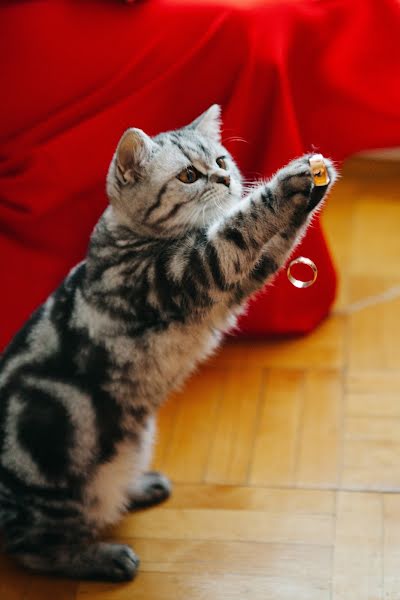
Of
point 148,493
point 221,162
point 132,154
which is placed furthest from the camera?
point 148,493

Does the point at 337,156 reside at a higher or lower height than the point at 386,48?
lower

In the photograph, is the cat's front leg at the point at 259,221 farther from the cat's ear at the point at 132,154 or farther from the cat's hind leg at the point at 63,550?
the cat's hind leg at the point at 63,550

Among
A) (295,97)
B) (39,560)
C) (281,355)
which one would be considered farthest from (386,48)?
(39,560)

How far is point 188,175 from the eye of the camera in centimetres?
130

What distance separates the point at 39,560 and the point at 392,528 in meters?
0.59

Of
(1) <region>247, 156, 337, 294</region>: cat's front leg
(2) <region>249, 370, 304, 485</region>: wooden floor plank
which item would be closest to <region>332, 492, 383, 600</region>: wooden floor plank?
(2) <region>249, 370, 304, 485</region>: wooden floor plank

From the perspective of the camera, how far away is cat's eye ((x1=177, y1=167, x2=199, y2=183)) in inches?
51.3

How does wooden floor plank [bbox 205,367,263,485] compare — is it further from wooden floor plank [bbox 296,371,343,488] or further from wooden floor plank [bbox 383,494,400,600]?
wooden floor plank [bbox 383,494,400,600]

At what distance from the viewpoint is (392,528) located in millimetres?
1382

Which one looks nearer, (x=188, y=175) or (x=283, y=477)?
(x=188, y=175)


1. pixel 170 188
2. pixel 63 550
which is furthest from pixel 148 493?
pixel 170 188

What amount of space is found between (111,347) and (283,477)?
465 mm

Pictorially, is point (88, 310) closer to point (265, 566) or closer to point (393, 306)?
point (265, 566)

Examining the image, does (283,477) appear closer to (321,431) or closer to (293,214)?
(321,431)
